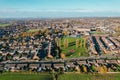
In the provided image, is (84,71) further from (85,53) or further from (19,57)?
(19,57)

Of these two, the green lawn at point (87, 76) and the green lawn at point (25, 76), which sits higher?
the green lawn at point (87, 76)

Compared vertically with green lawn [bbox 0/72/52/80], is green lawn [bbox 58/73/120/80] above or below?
above

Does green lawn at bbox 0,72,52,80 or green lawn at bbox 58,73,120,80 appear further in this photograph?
green lawn at bbox 0,72,52,80

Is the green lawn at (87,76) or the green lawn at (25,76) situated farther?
the green lawn at (25,76)

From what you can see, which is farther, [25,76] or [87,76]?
[25,76]

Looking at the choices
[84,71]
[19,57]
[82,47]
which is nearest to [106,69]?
[84,71]

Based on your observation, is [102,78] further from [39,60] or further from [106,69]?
[39,60]

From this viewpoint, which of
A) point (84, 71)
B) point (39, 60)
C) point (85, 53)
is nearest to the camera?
point (84, 71)

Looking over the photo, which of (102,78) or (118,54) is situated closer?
(102,78)

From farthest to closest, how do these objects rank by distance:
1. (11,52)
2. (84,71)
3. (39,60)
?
(11,52) < (39,60) < (84,71)

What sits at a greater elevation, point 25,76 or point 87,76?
point 87,76
